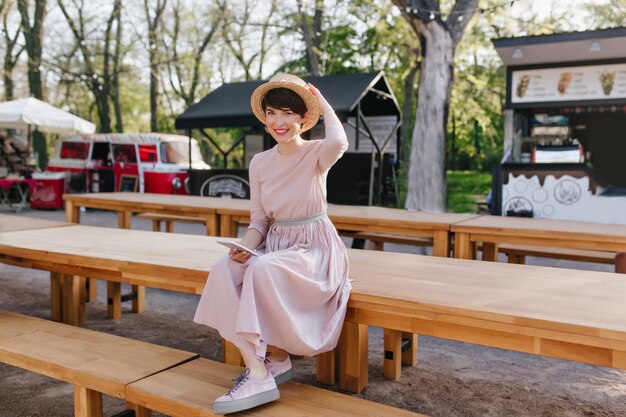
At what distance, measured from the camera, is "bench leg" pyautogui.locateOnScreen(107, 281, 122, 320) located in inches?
179

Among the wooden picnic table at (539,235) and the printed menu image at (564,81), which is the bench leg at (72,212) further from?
the printed menu image at (564,81)

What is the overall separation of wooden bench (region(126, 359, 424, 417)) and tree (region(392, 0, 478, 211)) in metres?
8.42

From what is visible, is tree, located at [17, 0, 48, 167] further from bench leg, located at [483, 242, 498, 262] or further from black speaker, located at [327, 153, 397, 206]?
bench leg, located at [483, 242, 498, 262]

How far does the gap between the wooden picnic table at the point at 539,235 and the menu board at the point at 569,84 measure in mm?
6081

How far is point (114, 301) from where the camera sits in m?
4.61

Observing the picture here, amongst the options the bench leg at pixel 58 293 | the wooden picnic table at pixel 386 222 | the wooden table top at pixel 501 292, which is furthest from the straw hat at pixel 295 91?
the bench leg at pixel 58 293

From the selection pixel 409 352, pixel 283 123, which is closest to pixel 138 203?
pixel 409 352

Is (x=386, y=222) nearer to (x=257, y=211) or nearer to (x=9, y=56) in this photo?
(x=257, y=211)

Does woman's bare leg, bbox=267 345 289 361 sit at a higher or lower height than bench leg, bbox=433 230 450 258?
lower

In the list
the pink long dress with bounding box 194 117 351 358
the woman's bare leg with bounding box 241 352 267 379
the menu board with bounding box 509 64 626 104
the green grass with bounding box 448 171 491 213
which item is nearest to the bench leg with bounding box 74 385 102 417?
the pink long dress with bounding box 194 117 351 358

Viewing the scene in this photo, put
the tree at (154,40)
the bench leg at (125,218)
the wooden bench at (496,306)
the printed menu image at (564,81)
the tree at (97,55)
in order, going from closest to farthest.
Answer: the wooden bench at (496,306)
the bench leg at (125,218)
the printed menu image at (564,81)
the tree at (97,55)
the tree at (154,40)

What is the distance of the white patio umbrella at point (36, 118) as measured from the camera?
11781mm

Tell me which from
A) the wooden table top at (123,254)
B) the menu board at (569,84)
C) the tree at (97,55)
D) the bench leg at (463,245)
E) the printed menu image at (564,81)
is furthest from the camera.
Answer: the tree at (97,55)

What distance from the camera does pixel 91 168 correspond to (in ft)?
45.0
